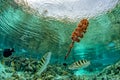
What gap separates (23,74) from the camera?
224 inches

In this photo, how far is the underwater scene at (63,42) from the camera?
224 inches

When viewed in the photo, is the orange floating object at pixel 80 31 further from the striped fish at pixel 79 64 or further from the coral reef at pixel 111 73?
the coral reef at pixel 111 73

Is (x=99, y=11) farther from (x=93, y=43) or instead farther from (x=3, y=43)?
(x=3, y=43)

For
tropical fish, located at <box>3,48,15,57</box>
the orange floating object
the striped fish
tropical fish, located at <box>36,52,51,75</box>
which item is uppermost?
A: the orange floating object

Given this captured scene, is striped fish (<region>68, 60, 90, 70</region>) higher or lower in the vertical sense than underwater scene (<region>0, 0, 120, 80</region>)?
lower

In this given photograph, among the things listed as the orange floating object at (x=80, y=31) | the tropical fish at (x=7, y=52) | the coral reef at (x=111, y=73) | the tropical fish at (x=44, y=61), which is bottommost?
the coral reef at (x=111, y=73)

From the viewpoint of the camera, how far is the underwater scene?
5699mm

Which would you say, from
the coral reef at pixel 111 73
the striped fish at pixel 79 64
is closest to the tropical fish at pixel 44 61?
the striped fish at pixel 79 64

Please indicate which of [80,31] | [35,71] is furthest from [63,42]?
[35,71]

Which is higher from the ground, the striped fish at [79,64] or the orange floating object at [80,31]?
the orange floating object at [80,31]

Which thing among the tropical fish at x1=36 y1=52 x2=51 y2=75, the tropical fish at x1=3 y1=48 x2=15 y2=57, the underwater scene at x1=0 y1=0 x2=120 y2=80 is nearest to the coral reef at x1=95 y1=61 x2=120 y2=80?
the underwater scene at x1=0 y1=0 x2=120 y2=80

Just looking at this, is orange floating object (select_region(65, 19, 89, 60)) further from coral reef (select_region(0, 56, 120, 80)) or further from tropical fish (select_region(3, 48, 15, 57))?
tropical fish (select_region(3, 48, 15, 57))

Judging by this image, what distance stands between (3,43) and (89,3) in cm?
106

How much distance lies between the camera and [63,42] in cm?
580
